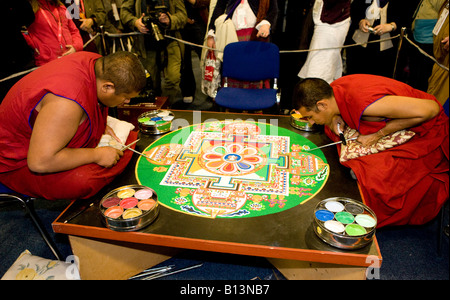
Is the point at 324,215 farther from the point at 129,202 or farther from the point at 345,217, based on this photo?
the point at 129,202

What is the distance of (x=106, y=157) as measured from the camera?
65.6 inches

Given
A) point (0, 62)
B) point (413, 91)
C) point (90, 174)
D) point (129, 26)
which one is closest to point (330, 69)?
point (413, 91)

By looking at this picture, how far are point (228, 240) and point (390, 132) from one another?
1.18 m

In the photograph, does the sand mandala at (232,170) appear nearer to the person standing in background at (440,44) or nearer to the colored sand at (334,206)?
the colored sand at (334,206)

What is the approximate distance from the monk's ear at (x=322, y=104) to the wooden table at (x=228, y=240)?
37 cm

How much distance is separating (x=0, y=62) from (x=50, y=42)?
53 centimetres

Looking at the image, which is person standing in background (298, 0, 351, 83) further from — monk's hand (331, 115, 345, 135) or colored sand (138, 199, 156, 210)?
colored sand (138, 199, 156, 210)

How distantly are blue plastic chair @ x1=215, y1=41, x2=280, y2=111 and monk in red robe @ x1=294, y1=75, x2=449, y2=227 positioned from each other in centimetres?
92

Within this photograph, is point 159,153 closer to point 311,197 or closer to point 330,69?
point 311,197

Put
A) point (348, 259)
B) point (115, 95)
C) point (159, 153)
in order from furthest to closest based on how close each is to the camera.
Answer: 1. point (159, 153)
2. point (115, 95)
3. point (348, 259)

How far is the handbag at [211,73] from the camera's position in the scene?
3.21m

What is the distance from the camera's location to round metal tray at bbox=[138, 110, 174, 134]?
2.17 m

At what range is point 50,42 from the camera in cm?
275

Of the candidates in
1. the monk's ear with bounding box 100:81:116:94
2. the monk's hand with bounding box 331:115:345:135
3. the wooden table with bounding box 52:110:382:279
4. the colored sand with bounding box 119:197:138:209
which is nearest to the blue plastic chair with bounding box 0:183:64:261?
the wooden table with bounding box 52:110:382:279
